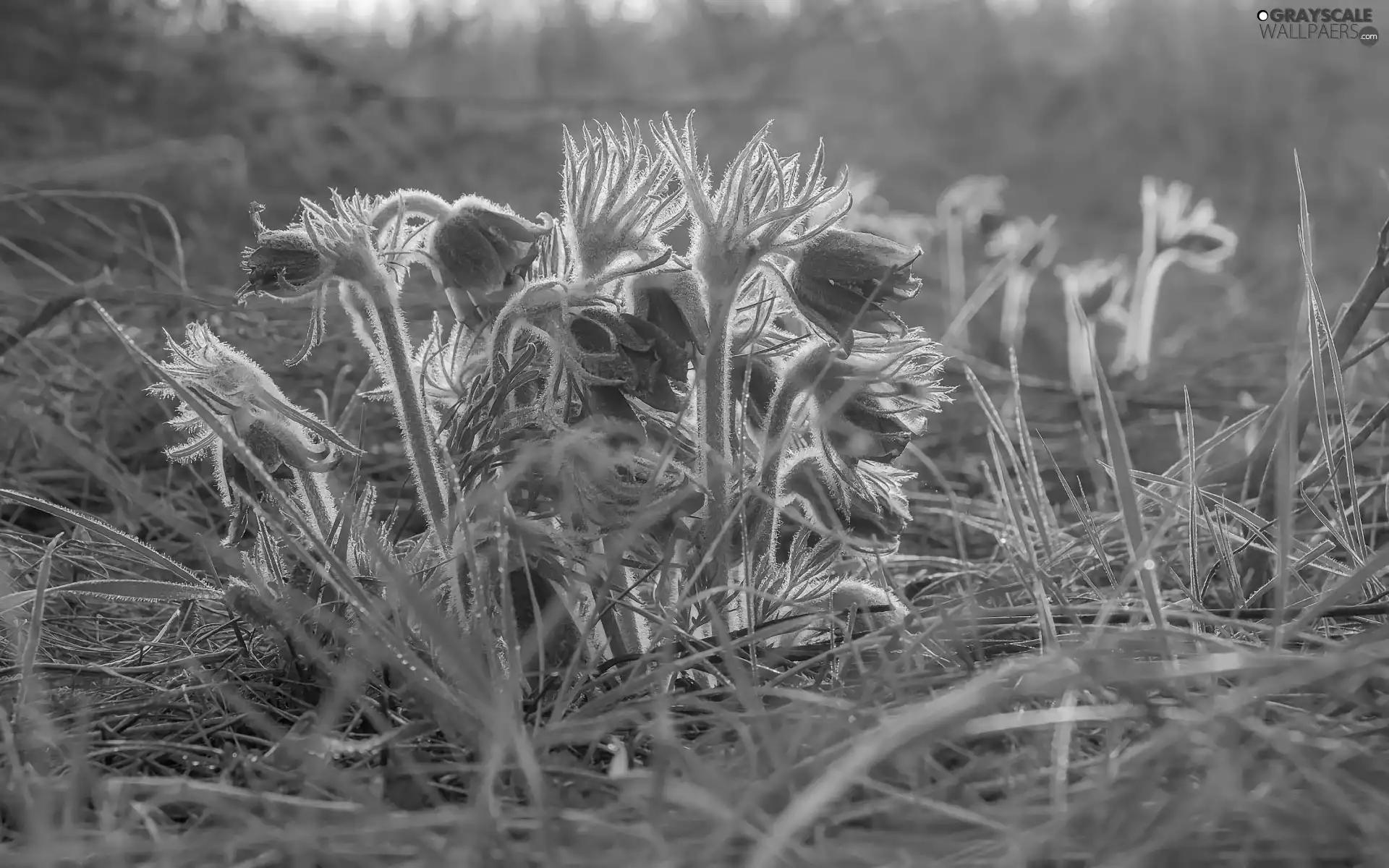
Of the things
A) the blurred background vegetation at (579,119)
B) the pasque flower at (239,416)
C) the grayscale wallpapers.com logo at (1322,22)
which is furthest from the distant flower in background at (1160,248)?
the pasque flower at (239,416)

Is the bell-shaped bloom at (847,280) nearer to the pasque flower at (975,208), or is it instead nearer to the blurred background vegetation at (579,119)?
the blurred background vegetation at (579,119)

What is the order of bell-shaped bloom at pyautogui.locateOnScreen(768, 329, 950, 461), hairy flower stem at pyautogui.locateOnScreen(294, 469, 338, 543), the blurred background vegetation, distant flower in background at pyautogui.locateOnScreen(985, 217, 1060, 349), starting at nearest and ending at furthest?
bell-shaped bloom at pyautogui.locateOnScreen(768, 329, 950, 461) → hairy flower stem at pyautogui.locateOnScreen(294, 469, 338, 543) → the blurred background vegetation → distant flower in background at pyautogui.locateOnScreen(985, 217, 1060, 349)

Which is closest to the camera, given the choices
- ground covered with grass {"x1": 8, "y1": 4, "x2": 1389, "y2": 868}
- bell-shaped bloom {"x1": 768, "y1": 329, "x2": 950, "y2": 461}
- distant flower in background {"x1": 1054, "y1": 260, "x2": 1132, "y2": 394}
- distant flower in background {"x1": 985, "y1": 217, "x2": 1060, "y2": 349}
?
ground covered with grass {"x1": 8, "y1": 4, "x2": 1389, "y2": 868}

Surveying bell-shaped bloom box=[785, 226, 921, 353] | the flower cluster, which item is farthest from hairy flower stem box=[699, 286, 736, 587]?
bell-shaped bloom box=[785, 226, 921, 353]

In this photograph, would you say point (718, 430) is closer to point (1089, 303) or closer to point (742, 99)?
point (1089, 303)

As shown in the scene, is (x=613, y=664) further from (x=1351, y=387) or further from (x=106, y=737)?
(x=1351, y=387)

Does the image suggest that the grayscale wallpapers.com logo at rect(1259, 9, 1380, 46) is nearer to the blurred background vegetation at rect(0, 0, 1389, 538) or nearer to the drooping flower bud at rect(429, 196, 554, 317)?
the blurred background vegetation at rect(0, 0, 1389, 538)
